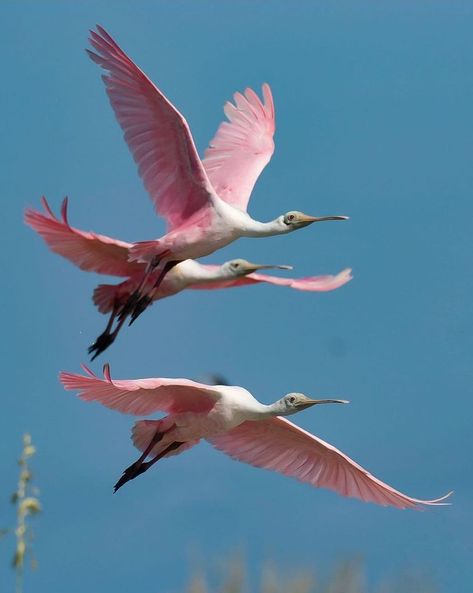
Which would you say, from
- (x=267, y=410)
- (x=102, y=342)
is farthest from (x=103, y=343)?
(x=267, y=410)

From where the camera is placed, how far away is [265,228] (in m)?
12.9

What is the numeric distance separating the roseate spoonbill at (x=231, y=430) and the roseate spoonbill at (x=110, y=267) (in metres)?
0.96

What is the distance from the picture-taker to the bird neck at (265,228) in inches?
491

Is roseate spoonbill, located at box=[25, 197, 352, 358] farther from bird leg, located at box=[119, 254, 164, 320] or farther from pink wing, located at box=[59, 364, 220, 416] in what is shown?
pink wing, located at box=[59, 364, 220, 416]

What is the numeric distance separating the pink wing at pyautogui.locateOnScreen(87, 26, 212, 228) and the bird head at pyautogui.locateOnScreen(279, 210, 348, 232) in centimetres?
128

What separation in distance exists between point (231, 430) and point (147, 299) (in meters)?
1.50

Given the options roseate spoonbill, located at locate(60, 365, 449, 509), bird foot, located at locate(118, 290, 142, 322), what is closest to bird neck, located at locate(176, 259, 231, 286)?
bird foot, located at locate(118, 290, 142, 322)

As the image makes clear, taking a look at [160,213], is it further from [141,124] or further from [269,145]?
[269,145]

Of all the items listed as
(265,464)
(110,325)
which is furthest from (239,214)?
(265,464)

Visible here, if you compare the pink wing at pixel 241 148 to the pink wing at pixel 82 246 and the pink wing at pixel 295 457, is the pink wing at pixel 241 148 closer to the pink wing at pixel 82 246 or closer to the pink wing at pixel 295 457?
the pink wing at pixel 82 246

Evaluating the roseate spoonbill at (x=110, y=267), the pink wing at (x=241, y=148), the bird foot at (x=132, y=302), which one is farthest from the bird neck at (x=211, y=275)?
the bird foot at (x=132, y=302)

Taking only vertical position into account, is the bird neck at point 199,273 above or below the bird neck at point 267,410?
above

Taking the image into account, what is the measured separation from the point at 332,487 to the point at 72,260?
2970 mm

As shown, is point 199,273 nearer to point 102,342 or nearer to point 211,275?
point 211,275
